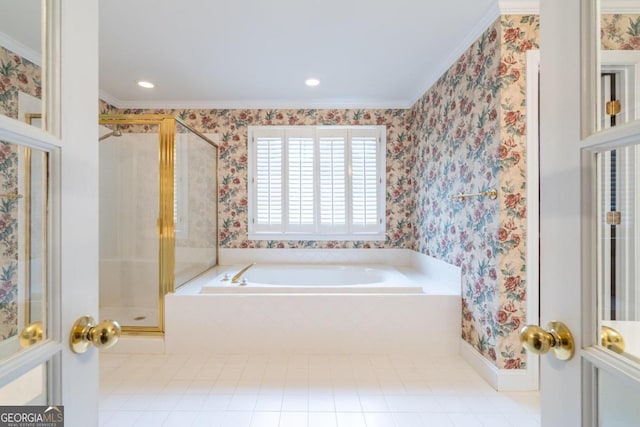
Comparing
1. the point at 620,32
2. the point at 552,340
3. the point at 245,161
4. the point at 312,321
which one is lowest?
the point at 312,321

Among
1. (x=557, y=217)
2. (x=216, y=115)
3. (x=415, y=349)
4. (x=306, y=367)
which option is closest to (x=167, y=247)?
(x=306, y=367)

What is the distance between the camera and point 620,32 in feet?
1.63

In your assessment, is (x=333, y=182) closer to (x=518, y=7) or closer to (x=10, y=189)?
(x=518, y=7)

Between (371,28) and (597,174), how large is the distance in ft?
6.47

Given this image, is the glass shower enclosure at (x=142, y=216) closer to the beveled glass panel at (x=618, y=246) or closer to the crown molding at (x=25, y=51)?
the crown molding at (x=25, y=51)

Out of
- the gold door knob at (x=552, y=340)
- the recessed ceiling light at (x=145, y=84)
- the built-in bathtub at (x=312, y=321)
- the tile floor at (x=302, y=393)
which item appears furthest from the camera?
the recessed ceiling light at (x=145, y=84)

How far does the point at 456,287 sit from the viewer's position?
8.16 feet

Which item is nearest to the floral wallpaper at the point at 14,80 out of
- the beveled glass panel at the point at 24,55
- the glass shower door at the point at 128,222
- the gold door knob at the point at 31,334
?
the beveled glass panel at the point at 24,55

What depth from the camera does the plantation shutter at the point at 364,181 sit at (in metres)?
3.54

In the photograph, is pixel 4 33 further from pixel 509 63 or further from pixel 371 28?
pixel 509 63

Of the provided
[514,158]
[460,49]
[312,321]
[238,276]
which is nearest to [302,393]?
[312,321]

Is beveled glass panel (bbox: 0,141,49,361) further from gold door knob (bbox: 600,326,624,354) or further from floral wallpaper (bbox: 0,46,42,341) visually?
gold door knob (bbox: 600,326,624,354)

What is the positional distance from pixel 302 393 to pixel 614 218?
1838 millimetres

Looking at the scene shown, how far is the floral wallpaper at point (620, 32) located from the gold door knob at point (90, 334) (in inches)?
37.2
